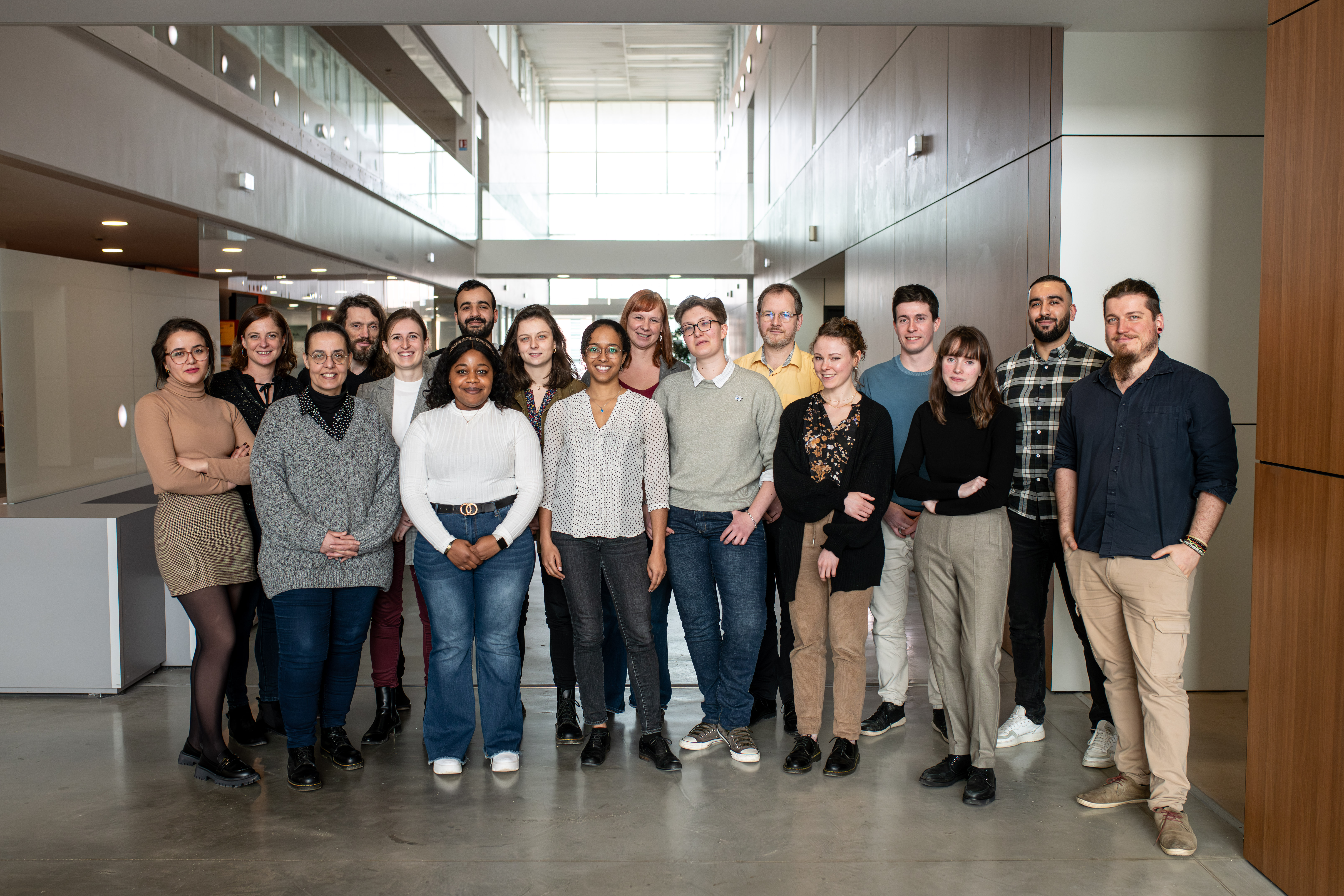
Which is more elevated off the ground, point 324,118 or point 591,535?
point 324,118

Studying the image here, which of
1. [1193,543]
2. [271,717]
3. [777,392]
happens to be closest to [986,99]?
[777,392]

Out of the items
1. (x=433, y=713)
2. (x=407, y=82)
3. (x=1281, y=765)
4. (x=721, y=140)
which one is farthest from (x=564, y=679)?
(x=721, y=140)

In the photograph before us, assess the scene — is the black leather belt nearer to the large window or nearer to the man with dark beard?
the man with dark beard

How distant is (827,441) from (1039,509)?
3.13 feet

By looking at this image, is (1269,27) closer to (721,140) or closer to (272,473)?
(272,473)

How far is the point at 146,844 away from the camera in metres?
3.09

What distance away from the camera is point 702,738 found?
12.8 feet

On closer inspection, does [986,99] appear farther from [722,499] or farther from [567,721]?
[567,721]

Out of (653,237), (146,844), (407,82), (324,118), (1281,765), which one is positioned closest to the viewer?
(1281,765)

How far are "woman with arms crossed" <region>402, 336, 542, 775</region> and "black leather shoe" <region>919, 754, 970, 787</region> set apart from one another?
5.07 ft

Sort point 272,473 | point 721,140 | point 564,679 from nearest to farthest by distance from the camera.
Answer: point 272,473 → point 564,679 → point 721,140

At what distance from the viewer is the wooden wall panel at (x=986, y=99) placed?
511 centimetres

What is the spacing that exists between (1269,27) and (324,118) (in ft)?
31.8

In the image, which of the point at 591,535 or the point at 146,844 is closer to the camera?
the point at 146,844
